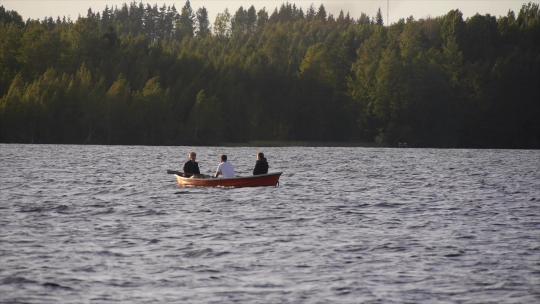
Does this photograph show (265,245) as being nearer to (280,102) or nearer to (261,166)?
(261,166)

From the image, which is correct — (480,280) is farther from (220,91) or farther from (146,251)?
(220,91)

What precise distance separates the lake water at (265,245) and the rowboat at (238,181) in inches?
19.0

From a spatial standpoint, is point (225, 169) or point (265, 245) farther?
point (225, 169)

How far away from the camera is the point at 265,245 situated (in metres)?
30.2

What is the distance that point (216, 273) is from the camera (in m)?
24.8

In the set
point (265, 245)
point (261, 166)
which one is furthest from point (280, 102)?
point (265, 245)

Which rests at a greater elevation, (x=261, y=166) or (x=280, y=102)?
(x=280, y=102)

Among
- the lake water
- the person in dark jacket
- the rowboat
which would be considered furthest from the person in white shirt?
the person in dark jacket

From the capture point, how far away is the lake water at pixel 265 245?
22.7 m

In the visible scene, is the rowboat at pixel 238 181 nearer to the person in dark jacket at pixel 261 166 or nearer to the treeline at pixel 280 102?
the person in dark jacket at pixel 261 166

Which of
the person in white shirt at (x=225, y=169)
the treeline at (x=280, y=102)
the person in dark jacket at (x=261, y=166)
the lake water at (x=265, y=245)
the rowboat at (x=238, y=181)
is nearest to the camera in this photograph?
the lake water at (x=265, y=245)

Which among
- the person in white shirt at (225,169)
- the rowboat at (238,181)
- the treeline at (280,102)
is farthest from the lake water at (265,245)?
the treeline at (280,102)

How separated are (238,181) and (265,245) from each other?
822 inches

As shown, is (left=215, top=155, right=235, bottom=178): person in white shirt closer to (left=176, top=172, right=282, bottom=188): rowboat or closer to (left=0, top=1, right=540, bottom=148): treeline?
(left=176, top=172, right=282, bottom=188): rowboat
